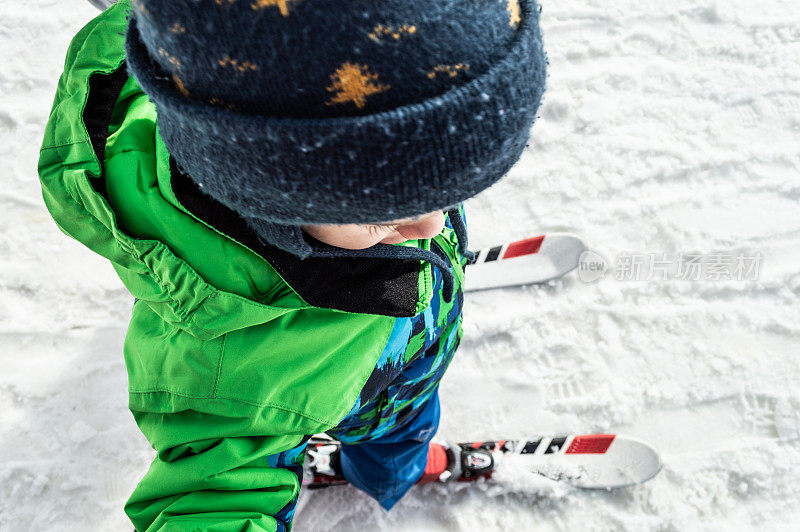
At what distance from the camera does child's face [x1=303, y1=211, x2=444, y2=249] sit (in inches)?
24.3

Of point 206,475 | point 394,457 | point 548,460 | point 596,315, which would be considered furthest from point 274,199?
point 596,315

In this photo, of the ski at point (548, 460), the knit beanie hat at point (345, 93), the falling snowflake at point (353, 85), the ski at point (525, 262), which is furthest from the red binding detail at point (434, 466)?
the falling snowflake at point (353, 85)

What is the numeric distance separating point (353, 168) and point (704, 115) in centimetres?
166

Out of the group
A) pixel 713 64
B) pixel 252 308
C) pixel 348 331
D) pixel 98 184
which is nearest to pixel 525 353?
pixel 348 331

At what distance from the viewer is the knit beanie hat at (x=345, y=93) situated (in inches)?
16.6

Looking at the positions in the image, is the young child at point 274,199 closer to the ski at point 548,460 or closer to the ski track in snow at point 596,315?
the ski at point 548,460

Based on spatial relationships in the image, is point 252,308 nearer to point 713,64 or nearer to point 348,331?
point 348,331

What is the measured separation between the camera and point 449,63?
1.48 ft

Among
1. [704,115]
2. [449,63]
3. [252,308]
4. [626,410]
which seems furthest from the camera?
[704,115]

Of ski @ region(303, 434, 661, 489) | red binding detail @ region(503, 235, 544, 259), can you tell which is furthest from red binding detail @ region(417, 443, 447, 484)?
red binding detail @ region(503, 235, 544, 259)

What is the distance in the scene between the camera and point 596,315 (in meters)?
1.49

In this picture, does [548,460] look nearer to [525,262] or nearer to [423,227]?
[525,262]

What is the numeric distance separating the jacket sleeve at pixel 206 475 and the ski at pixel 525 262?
2.89 feet

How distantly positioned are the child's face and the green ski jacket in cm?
4
